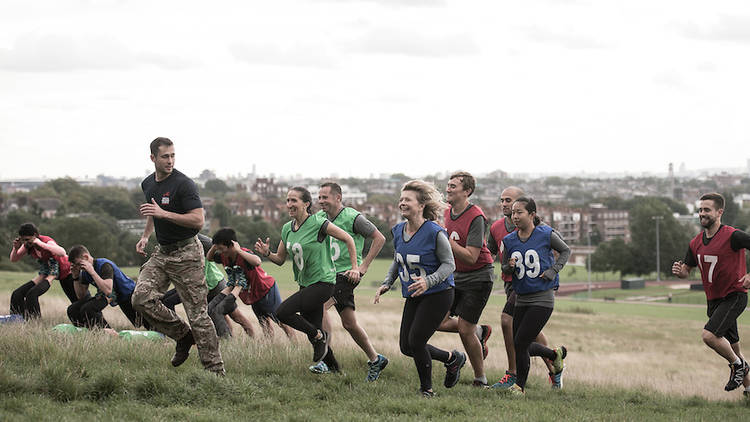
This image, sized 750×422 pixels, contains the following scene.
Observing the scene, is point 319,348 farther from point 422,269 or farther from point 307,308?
point 422,269

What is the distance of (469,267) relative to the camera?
9188mm

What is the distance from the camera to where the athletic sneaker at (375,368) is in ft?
29.4

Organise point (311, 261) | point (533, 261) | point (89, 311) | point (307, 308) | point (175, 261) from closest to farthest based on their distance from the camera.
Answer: point (175, 261)
point (307, 308)
point (311, 261)
point (533, 261)
point (89, 311)

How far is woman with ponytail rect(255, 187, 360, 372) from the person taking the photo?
28.6ft

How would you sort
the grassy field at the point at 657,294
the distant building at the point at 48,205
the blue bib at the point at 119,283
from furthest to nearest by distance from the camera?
the distant building at the point at 48,205 < the grassy field at the point at 657,294 < the blue bib at the point at 119,283

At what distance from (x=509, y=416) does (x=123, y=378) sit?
11.6 feet

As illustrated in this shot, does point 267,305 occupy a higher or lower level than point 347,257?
lower

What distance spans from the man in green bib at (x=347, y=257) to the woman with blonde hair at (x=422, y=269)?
2.72 feet

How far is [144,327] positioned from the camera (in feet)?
39.6

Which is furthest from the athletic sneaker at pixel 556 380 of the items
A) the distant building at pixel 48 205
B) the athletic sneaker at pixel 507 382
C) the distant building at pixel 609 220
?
the distant building at pixel 609 220

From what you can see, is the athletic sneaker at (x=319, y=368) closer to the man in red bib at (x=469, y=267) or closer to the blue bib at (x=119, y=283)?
the man in red bib at (x=469, y=267)

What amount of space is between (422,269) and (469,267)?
1233 millimetres

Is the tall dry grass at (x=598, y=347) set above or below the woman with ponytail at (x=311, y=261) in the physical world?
below


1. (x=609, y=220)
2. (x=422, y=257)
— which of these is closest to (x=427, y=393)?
(x=422, y=257)
